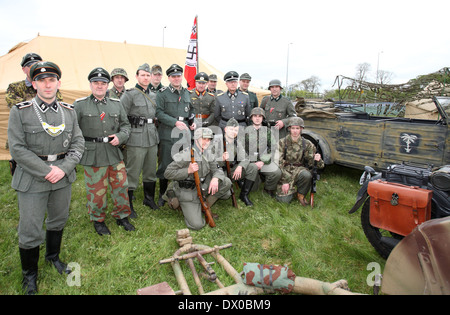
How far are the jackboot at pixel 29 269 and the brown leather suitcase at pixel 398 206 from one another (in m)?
3.13

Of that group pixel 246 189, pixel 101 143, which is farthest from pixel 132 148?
pixel 246 189

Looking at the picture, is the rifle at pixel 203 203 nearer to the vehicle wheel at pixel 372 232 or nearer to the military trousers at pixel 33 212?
the military trousers at pixel 33 212

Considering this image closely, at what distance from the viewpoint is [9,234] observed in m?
3.62

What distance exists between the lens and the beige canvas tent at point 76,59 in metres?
7.25

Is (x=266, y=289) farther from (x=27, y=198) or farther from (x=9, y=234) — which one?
(x=9, y=234)

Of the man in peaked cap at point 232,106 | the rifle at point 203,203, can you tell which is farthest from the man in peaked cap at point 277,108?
the rifle at point 203,203

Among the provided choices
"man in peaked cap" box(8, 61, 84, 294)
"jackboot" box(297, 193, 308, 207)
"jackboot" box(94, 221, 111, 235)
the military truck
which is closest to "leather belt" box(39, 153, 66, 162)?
"man in peaked cap" box(8, 61, 84, 294)

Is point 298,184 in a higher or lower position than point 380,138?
lower

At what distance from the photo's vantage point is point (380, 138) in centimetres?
506

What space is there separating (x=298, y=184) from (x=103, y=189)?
286 centimetres

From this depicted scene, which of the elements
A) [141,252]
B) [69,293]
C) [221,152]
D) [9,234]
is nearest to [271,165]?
[221,152]

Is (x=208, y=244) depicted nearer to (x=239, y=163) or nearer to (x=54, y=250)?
(x=54, y=250)

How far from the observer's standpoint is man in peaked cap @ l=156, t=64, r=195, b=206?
177 inches

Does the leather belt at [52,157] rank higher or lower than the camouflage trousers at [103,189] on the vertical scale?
higher
